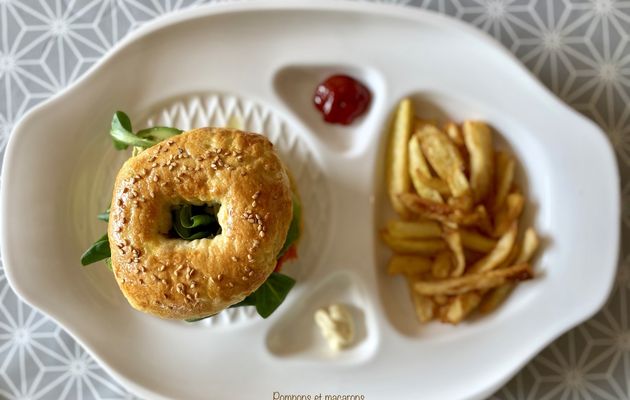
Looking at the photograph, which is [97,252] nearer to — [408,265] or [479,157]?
[408,265]

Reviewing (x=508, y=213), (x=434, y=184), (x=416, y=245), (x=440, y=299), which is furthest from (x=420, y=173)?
(x=440, y=299)

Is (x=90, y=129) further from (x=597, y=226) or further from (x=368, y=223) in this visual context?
(x=597, y=226)

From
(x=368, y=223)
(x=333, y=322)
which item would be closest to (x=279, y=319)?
(x=333, y=322)

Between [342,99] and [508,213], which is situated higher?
[342,99]

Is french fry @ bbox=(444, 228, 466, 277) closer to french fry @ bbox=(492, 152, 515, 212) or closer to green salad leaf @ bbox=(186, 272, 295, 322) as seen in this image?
french fry @ bbox=(492, 152, 515, 212)

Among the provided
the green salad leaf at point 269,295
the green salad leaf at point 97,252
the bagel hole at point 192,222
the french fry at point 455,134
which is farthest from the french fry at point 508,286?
the green salad leaf at point 97,252

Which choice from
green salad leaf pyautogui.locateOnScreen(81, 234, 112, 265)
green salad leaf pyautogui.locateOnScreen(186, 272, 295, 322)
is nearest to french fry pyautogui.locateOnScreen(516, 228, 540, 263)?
green salad leaf pyautogui.locateOnScreen(186, 272, 295, 322)

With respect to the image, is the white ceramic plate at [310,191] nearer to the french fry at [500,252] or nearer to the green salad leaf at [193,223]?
the french fry at [500,252]
